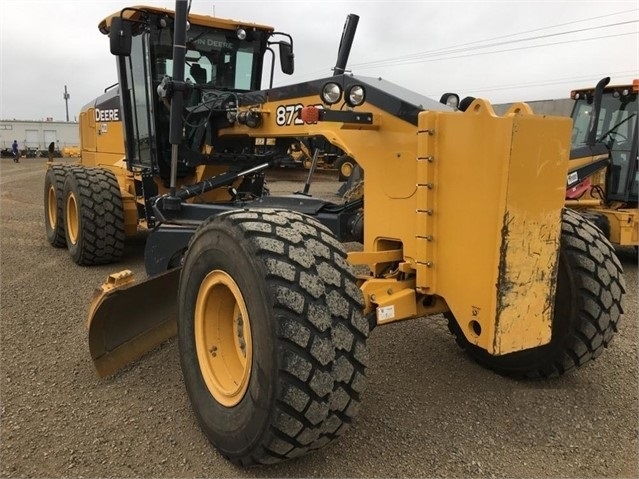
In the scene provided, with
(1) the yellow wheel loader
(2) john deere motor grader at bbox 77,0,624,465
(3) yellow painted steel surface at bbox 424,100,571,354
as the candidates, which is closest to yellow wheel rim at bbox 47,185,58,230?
(2) john deere motor grader at bbox 77,0,624,465

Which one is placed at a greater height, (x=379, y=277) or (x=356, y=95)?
(x=356, y=95)

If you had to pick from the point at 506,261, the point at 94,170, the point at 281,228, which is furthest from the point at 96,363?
the point at 94,170

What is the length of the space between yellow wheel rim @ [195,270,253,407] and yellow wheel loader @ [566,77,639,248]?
617cm

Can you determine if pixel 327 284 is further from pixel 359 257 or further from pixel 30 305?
pixel 30 305

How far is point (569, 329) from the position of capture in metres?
3.21

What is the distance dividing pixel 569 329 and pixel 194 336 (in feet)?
7.09

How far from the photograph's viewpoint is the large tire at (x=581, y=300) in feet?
10.4

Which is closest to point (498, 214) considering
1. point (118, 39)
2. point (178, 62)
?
point (178, 62)

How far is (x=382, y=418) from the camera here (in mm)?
3045

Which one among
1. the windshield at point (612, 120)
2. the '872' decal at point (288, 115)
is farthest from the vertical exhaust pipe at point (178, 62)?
the windshield at point (612, 120)

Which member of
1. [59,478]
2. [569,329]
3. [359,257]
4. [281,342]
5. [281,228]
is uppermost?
[281,228]

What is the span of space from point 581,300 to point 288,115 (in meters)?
2.25

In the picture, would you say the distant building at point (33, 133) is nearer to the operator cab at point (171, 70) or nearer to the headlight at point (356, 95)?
the operator cab at point (171, 70)

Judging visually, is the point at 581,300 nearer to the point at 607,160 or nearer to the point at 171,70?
the point at 171,70
